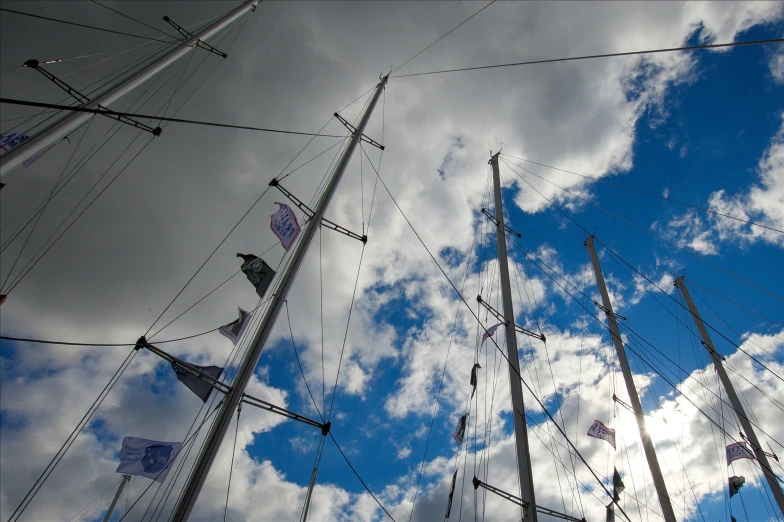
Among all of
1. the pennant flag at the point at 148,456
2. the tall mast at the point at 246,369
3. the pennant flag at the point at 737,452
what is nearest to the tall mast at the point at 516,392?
the tall mast at the point at 246,369

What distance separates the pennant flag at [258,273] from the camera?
10320mm

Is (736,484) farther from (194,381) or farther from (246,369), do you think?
(194,381)

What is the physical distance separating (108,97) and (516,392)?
16.2 meters

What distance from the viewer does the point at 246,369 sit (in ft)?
27.5

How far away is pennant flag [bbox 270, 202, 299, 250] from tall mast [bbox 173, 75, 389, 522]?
11.7 inches

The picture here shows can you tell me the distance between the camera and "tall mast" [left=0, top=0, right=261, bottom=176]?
852 cm

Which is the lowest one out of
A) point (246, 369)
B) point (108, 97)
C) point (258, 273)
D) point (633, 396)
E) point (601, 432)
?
point (246, 369)

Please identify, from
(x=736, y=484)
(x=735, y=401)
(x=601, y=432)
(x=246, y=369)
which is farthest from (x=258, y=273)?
(x=736, y=484)

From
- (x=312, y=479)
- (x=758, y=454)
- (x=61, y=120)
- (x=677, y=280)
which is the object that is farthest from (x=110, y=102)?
(x=677, y=280)

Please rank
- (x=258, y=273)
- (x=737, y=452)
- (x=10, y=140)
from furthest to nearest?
(x=737, y=452) → (x=258, y=273) → (x=10, y=140)

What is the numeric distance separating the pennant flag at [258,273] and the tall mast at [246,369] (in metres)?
0.67

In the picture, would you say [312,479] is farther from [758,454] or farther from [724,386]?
[724,386]

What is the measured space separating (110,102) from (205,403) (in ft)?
33.8

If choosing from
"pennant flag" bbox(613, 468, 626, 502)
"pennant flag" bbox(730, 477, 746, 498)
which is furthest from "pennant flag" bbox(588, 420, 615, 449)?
"pennant flag" bbox(730, 477, 746, 498)
